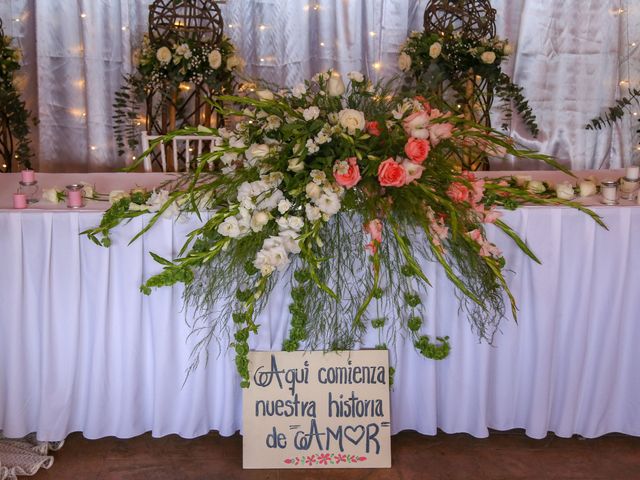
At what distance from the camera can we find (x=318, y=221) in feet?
5.54

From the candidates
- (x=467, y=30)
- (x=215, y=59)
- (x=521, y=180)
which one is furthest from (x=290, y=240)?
(x=467, y=30)

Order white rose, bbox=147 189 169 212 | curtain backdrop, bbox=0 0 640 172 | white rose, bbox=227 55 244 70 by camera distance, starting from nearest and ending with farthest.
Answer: white rose, bbox=147 189 169 212
white rose, bbox=227 55 244 70
curtain backdrop, bbox=0 0 640 172

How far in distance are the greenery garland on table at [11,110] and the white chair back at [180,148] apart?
662 mm

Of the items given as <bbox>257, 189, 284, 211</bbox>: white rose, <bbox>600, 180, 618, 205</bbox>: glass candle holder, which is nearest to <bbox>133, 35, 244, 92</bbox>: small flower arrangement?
<bbox>257, 189, 284, 211</bbox>: white rose

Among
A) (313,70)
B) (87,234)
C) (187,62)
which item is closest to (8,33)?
(187,62)

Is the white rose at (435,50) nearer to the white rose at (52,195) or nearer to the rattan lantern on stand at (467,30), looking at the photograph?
the rattan lantern on stand at (467,30)

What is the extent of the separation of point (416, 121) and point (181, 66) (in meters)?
2.23

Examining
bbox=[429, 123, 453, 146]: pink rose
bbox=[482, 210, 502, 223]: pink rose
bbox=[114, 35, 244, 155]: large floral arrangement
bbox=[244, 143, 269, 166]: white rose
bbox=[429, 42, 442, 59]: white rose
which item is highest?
bbox=[429, 42, 442, 59]: white rose

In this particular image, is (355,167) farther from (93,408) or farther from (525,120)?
(525,120)

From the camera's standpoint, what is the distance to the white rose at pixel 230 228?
1.68m

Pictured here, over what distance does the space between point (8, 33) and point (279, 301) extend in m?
2.94

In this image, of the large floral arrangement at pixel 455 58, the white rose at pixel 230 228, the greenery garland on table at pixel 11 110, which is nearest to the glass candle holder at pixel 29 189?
the white rose at pixel 230 228

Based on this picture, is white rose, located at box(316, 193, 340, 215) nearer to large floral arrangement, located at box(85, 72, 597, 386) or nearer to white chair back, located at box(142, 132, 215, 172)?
large floral arrangement, located at box(85, 72, 597, 386)

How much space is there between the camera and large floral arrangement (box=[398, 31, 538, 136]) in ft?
11.7
